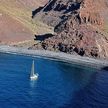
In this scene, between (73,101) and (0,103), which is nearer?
(0,103)

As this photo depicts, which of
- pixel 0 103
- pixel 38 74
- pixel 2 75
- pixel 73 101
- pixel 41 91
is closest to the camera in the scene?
pixel 0 103

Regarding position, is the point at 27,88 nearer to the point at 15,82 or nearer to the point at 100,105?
the point at 15,82

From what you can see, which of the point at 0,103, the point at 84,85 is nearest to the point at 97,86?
the point at 84,85

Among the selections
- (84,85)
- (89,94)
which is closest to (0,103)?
(89,94)

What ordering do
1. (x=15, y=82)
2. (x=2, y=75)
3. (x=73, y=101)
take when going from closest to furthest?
(x=73, y=101), (x=15, y=82), (x=2, y=75)

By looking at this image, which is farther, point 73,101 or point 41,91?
point 41,91

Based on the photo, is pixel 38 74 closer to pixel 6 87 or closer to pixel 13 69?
pixel 13 69
